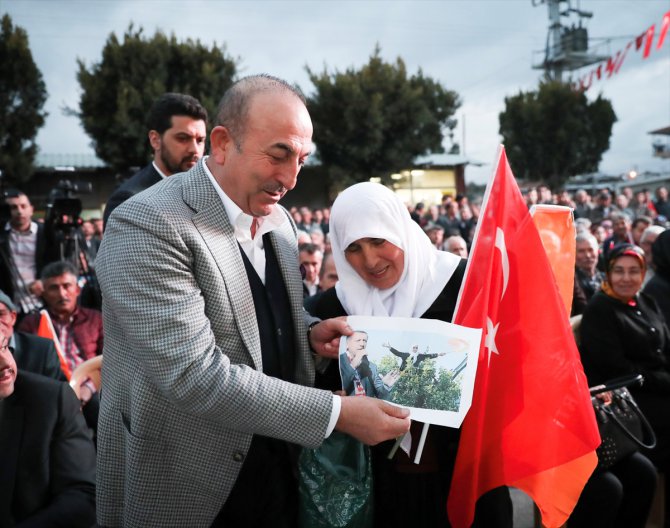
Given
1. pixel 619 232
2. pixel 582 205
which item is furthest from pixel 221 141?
pixel 582 205

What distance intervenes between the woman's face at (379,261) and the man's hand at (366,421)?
0.60 meters

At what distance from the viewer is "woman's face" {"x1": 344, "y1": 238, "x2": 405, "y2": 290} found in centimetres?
200

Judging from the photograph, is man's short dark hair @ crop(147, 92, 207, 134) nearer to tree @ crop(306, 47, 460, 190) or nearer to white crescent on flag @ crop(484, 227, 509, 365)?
white crescent on flag @ crop(484, 227, 509, 365)

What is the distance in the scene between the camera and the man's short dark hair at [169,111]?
3.27 metres

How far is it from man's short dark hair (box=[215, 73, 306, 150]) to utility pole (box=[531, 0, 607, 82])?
40.0 m

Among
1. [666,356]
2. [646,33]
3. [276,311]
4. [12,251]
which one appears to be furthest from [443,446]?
[646,33]

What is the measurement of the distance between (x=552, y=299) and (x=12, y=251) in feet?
15.6

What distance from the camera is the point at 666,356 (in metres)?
3.64

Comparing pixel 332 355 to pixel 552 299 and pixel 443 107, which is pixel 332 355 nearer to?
pixel 552 299

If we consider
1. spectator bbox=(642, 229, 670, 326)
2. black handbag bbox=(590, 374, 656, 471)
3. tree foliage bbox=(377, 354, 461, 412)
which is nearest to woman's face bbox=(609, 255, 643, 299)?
spectator bbox=(642, 229, 670, 326)

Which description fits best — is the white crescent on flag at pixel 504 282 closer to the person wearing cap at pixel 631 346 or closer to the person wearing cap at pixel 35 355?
the person wearing cap at pixel 631 346

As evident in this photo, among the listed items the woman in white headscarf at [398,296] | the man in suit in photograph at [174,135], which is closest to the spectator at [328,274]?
the man in suit in photograph at [174,135]

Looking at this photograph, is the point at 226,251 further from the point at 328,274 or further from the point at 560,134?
the point at 560,134

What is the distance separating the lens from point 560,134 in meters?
31.6
